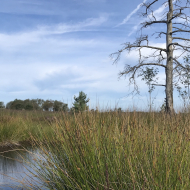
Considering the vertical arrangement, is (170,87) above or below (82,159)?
above

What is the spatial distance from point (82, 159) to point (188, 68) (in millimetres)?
11318

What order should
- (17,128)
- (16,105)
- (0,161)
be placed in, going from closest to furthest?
(0,161) < (17,128) < (16,105)

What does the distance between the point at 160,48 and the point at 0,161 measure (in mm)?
11233

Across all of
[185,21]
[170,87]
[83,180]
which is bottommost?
[83,180]

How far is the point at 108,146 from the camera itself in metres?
2.96

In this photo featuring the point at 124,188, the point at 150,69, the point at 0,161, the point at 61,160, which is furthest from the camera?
the point at 150,69

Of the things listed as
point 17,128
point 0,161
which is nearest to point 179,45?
point 17,128

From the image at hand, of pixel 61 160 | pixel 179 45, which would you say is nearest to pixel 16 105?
pixel 179 45

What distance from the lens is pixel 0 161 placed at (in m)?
6.47

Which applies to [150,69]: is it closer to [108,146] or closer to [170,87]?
[170,87]

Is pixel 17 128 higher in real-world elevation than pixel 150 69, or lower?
lower

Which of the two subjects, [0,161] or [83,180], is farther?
[0,161]

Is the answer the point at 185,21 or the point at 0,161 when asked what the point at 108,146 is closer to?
the point at 0,161

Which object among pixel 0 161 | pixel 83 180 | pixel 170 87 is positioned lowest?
pixel 0 161
